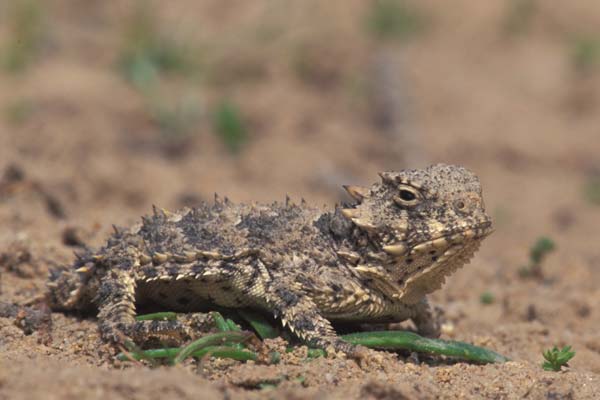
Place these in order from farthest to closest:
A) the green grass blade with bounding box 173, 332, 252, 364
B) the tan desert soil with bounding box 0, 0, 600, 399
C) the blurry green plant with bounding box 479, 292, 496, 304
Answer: the blurry green plant with bounding box 479, 292, 496, 304 → the tan desert soil with bounding box 0, 0, 600, 399 → the green grass blade with bounding box 173, 332, 252, 364

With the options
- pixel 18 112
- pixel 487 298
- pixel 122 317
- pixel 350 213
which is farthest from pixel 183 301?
pixel 18 112

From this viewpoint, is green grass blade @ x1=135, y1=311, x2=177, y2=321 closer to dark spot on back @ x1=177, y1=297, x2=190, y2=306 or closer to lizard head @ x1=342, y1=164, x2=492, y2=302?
dark spot on back @ x1=177, y1=297, x2=190, y2=306

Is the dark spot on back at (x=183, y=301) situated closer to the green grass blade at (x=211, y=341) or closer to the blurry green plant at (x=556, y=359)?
the green grass blade at (x=211, y=341)

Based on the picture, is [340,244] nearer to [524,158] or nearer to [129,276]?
[129,276]

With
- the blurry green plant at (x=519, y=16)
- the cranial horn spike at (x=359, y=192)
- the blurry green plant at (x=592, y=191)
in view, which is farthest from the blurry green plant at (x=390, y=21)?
the cranial horn spike at (x=359, y=192)

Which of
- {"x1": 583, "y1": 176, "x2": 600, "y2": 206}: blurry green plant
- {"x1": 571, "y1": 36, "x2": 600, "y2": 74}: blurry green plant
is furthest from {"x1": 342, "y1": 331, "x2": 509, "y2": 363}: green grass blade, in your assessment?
{"x1": 571, "y1": 36, "x2": 600, "y2": 74}: blurry green plant

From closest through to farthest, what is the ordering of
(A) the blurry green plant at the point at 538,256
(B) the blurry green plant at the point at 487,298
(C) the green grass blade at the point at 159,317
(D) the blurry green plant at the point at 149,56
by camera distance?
(C) the green grass blade at the point at 159,317 < (B) the blurry green plant at the point at 487,298 < (A) the blurry green plant at the point at 538,256 < (D) the blurry green plant at the point at 149,56
